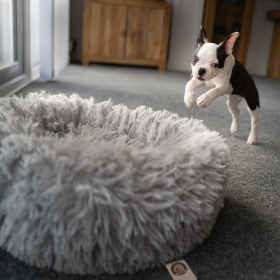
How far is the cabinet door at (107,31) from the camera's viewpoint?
10.3 feet

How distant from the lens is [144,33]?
3.26 m

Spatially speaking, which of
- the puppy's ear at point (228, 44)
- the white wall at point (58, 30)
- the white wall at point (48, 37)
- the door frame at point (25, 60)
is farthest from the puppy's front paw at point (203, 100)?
the white wall at point (58, 30)

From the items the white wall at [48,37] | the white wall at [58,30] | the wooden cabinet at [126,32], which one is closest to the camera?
the white wall at [48,37]

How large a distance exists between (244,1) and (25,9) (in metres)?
2.53

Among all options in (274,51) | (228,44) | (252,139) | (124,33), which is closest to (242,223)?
(228,44)

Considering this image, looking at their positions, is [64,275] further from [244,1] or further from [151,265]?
[244,1]

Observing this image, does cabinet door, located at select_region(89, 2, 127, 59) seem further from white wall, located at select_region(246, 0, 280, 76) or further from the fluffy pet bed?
the fluffy pet bed

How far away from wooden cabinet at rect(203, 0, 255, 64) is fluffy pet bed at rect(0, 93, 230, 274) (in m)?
3.23

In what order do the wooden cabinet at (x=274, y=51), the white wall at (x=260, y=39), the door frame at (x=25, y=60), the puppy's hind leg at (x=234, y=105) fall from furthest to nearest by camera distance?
1. the white wall at (x=260, y=39)
2. the wooden cabinet at (x=274, y=51)
3. the door frame at (x=25, y=60)
4. the puppy's hind leg at (x=234, y=105)

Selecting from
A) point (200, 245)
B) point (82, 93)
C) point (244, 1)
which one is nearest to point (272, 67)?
point (244, 1)

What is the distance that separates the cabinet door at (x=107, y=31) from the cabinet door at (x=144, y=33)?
7cm

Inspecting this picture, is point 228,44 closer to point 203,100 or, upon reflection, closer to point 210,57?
point 210,57

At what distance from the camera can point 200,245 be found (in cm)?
57

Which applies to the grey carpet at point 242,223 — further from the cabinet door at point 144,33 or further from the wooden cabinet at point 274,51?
the wooden cabinet at point 274,51
